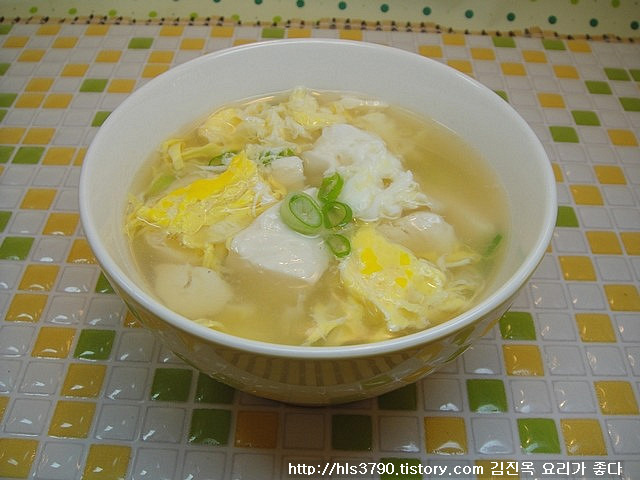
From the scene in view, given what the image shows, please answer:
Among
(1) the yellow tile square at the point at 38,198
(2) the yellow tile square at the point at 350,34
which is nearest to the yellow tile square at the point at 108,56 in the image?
(1) the yellow tile square at the point at 38,198

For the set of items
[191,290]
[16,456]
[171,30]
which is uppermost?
[191,290]

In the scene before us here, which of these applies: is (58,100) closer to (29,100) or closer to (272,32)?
(29,100)

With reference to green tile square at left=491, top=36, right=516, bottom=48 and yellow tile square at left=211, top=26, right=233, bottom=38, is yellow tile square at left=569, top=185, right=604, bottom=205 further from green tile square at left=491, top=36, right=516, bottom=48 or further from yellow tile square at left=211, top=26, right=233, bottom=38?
yellow tile square at left=211, top=26, right=233, bottom=38

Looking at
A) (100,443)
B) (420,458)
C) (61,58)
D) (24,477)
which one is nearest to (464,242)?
(420,458)

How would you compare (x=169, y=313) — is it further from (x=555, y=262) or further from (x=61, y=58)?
(x=61, y=58)

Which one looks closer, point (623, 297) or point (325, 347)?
point (325, 347)

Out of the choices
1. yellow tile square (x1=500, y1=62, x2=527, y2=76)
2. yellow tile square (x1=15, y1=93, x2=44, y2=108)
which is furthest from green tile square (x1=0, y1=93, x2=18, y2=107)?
yellow tile square (x1=500, y1=62, x2=527, y2=76)

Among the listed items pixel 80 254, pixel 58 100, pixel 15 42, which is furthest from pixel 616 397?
pixel 15 42
